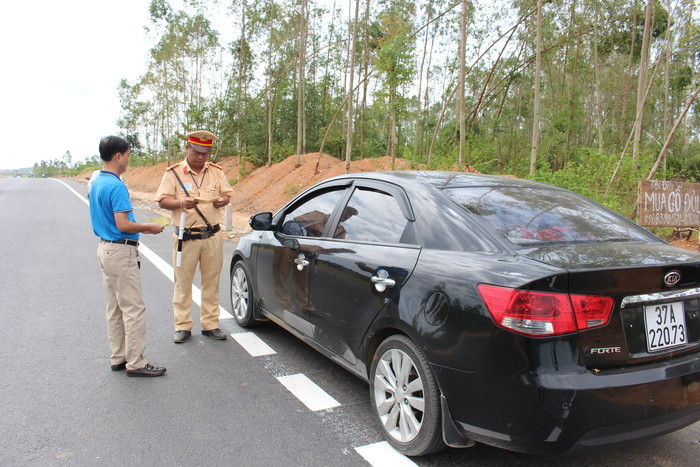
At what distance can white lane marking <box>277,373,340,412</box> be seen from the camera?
10.5ft

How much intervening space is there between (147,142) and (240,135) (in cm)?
3377

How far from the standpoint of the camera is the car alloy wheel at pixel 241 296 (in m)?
4.69

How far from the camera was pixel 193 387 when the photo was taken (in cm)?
348

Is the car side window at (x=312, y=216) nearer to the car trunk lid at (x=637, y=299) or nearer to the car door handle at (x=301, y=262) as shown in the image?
the car door handle at (x=301, y=262)

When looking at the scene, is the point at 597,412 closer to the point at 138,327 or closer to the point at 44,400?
the point at 138,327

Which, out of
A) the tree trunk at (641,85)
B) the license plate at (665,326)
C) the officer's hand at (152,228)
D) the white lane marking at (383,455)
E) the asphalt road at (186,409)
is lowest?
the asphalt road at (186,409)

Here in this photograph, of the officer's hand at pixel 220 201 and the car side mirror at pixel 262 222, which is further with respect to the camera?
the officer's hand at pixel 220 201

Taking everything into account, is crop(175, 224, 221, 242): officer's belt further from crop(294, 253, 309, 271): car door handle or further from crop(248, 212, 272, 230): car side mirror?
crop(294, 253, 309, 271): car door handle

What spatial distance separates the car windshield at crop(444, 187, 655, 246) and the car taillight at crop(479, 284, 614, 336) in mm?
442

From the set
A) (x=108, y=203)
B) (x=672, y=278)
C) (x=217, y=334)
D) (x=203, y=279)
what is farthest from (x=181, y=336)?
(x=672, y=278)

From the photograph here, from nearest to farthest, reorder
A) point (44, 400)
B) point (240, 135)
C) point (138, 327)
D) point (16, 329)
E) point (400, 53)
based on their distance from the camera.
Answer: point (44, 400)
point (138, 327)
point (16, 329)
point (400, 53)
point (240, 135)

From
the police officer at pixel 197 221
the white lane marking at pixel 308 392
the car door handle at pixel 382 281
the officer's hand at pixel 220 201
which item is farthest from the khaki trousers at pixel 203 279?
the car door handle at pixel 382 281

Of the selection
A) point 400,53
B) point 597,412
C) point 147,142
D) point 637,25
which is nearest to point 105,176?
point 597,412

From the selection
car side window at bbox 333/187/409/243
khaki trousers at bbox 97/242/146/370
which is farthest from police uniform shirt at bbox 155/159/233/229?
car side window at bbox 333/187/409/243
